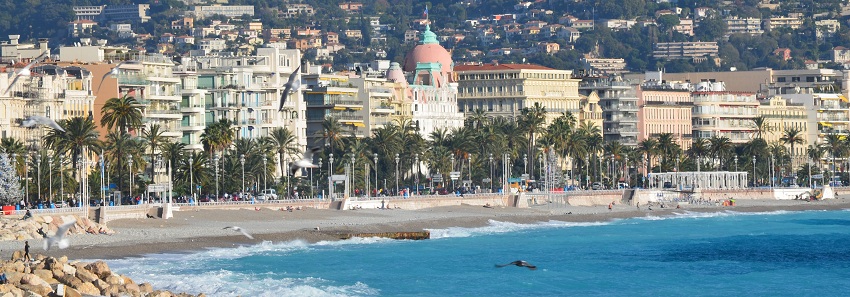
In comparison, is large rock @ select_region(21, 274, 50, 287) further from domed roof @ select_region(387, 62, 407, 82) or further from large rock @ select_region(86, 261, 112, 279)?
domed roof @ select_region(387, 62, 407, 82)

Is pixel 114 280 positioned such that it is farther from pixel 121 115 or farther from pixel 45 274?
pixel 121 115

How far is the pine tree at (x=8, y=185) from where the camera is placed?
316ft

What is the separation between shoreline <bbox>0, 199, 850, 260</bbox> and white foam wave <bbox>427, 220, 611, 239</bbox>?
741 millimetres

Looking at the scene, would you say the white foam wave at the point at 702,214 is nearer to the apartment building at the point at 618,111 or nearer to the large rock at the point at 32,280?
the apartment building at the point at 618,111

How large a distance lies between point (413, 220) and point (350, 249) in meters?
18.4

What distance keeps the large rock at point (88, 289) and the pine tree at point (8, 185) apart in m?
37.3

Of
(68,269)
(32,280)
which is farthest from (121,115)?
(32,280)

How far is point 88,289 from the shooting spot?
59375mm

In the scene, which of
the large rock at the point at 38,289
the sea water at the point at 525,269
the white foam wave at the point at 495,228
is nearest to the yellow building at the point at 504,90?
the white foam wave at the point at 495,228

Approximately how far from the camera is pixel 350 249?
93750 mm

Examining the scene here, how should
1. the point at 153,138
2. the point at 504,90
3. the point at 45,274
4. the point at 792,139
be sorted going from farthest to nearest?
the point at 792,139 → the point at 504,90 → the point at 153,138 → the point at 45,274

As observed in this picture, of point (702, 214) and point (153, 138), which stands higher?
point (153, 138)

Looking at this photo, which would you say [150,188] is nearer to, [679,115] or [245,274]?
[245,274]

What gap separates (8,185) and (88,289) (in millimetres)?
38334
